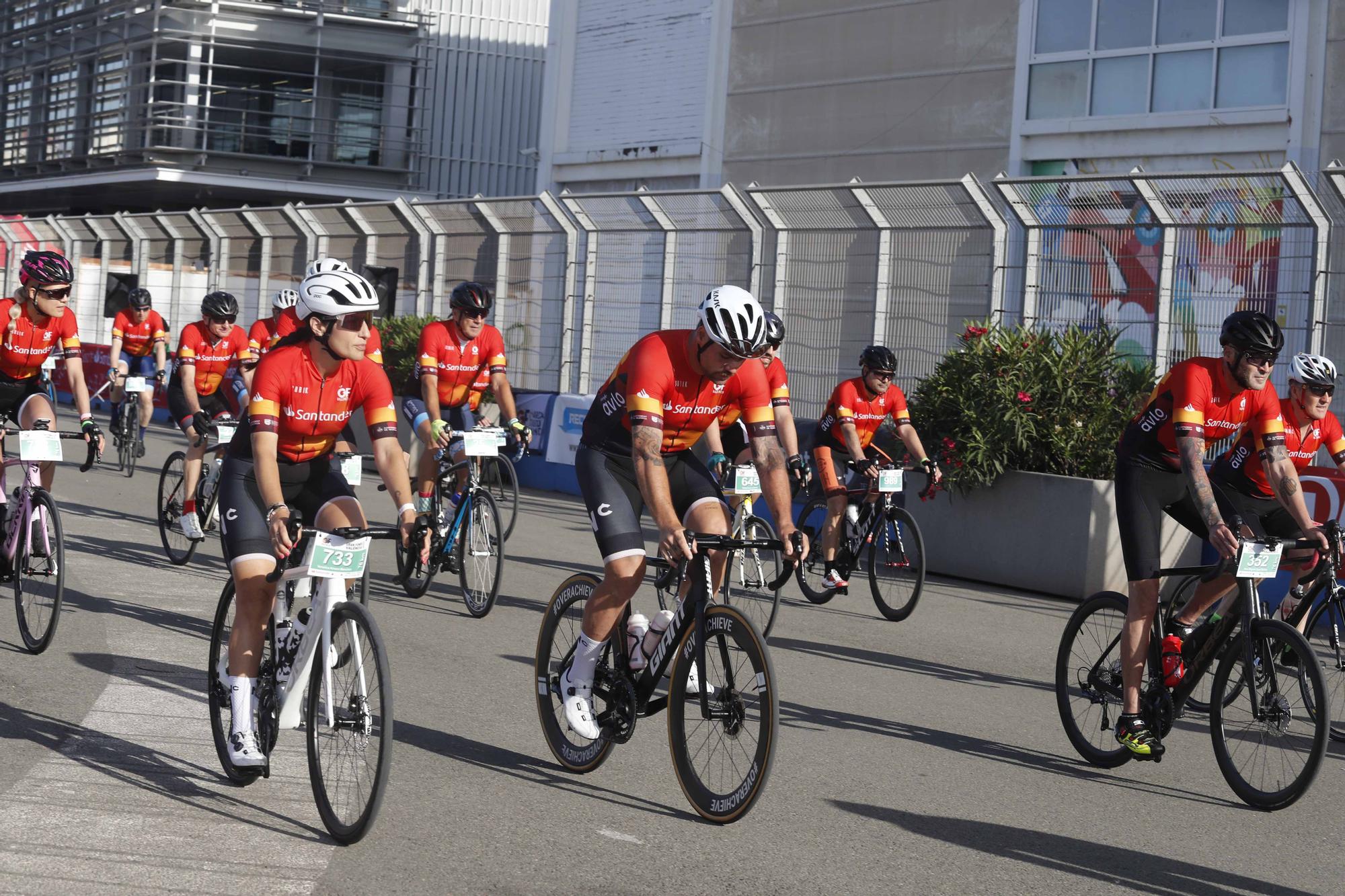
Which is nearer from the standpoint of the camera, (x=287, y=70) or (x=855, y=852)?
(x=855, y=852)

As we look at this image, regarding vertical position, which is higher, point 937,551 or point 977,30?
point 977,30

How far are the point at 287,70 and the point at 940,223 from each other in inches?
1438

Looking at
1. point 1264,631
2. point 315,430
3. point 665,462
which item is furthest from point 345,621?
point 1264,631

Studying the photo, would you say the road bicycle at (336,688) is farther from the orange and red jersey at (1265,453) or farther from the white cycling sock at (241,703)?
the orange and red jersey at (1265,453)

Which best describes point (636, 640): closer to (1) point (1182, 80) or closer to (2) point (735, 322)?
(2) point (735, 322)

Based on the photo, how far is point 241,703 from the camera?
5.57 m

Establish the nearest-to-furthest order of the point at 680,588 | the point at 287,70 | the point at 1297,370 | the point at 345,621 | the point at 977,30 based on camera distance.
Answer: the point at 345,621 < the point at 680,588 < the point at 1297,370 < the point at 977,30 < the point at 287,70

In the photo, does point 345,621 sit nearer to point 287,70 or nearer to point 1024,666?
point 1024,666

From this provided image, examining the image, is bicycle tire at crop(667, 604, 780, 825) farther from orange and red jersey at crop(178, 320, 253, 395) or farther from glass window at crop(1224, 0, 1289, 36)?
glass window at crop(1224, 0, 1289, 36)

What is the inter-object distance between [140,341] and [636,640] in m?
13.7

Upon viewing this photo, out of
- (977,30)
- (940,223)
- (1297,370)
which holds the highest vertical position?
(977,30)

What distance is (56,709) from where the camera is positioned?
6750mm

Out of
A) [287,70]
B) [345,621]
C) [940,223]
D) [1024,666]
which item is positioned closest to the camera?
[345,621]

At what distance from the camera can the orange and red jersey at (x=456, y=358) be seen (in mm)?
11062
